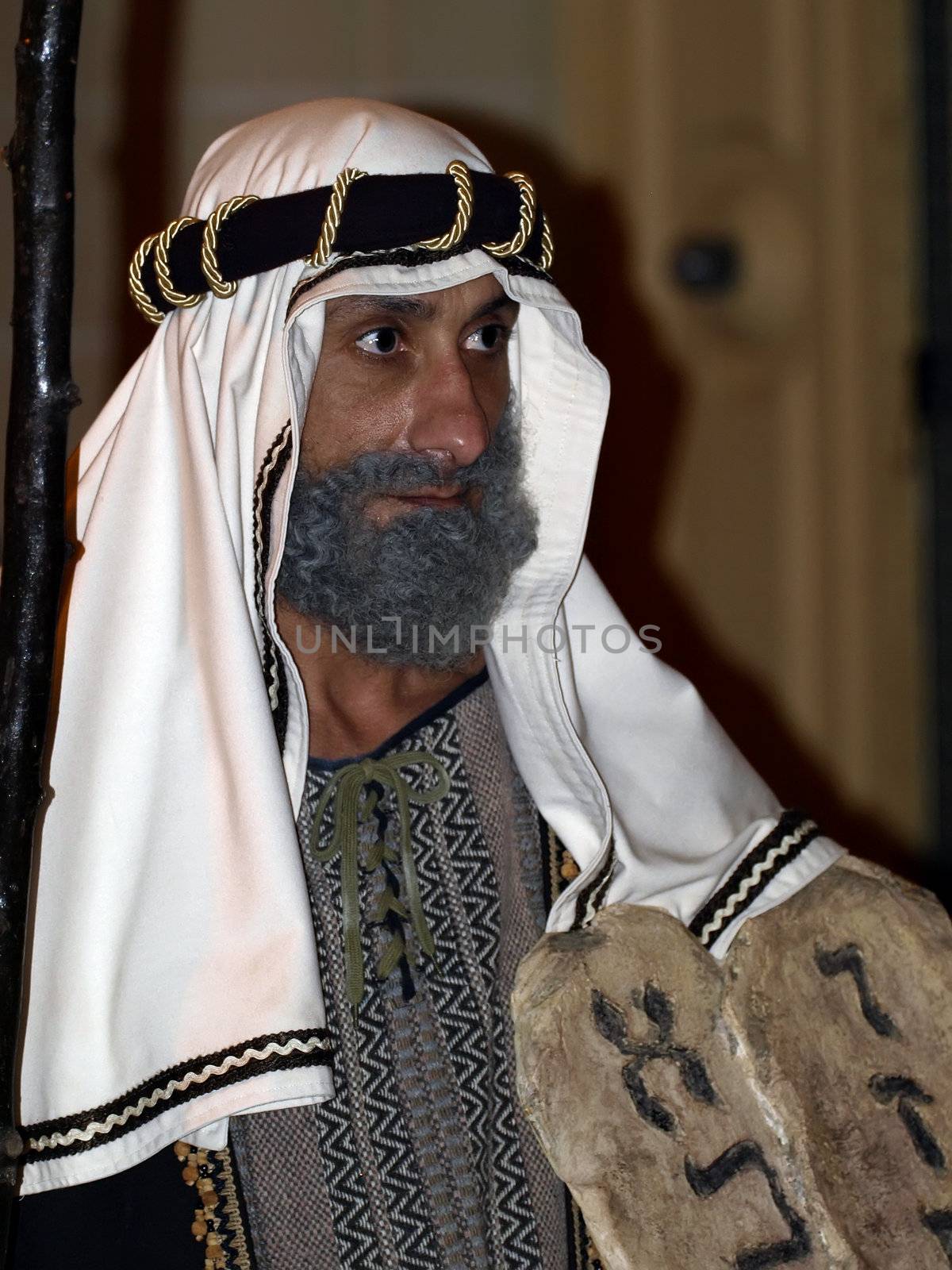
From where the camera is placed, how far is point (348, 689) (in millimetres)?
1762

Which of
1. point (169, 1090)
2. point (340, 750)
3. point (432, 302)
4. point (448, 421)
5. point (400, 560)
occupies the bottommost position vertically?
point (169, 1090)

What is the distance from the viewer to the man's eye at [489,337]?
1763 millimetres

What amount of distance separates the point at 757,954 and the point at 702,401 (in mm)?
2412

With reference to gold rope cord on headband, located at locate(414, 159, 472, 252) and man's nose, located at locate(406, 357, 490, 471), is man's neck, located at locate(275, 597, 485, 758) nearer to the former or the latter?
man's nose, located at locate(406, 357, 490, 471)

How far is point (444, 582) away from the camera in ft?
5.62

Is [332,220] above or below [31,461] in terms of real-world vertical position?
above

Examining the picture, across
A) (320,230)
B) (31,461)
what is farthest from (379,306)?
(31,461)

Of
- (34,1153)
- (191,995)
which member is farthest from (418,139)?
(34,1153)

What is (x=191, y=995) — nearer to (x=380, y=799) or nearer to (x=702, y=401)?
(x=380, y=799)

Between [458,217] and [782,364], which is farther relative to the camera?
[782,364]

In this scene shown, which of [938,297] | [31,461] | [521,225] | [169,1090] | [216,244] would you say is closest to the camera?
[31,461]

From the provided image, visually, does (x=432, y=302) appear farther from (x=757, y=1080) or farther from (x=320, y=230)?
(x=757, y=1080)

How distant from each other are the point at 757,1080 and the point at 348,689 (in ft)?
2.05
